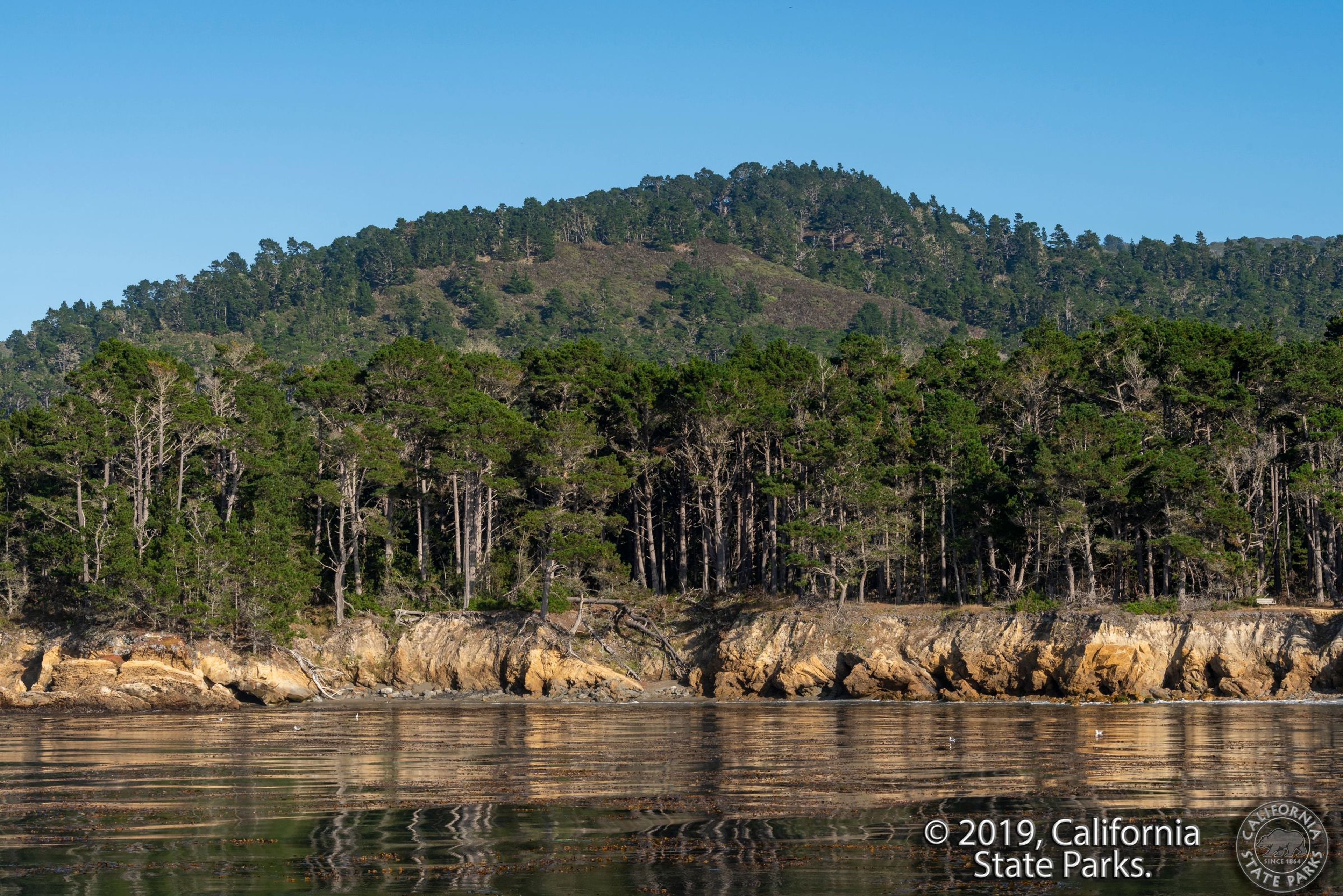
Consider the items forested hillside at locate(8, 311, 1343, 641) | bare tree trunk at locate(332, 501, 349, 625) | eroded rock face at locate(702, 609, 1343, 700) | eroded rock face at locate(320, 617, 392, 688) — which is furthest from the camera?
bare tree trunk at locate(332, 501, 349, 625)

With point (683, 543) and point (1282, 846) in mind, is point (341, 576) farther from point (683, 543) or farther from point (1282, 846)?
point (1282, 846)

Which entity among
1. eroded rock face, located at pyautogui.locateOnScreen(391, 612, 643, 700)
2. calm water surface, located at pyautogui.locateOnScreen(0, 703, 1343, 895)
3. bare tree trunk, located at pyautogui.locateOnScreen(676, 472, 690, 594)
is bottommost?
eroded rock face, located at pyautogui.locateOnScreen(391, 612, 643, 700)

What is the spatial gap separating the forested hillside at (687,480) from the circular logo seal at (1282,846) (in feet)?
122

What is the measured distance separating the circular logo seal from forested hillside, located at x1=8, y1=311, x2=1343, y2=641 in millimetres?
37075

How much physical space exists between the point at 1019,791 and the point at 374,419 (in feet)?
173

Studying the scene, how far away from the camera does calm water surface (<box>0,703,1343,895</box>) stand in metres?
16.7

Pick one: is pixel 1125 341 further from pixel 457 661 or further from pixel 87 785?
pixel 87 785

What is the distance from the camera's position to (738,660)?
6094 cm

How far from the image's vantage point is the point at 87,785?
26359 millimetres

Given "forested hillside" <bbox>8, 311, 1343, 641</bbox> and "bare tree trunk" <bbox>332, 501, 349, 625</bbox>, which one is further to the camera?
"bare tree trunk" <bbox>332, 501, 349, 625</bbox>

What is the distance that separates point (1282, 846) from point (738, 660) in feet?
142

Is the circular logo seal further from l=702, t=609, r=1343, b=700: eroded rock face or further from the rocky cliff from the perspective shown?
the rocky cliff

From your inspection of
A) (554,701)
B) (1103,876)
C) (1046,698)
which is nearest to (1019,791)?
(1103,876)

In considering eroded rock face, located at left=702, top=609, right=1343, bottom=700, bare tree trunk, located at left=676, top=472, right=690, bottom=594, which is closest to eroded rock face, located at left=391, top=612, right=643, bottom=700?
eroded rock face, located at left=702, top=609, right=1343, bottom=700
